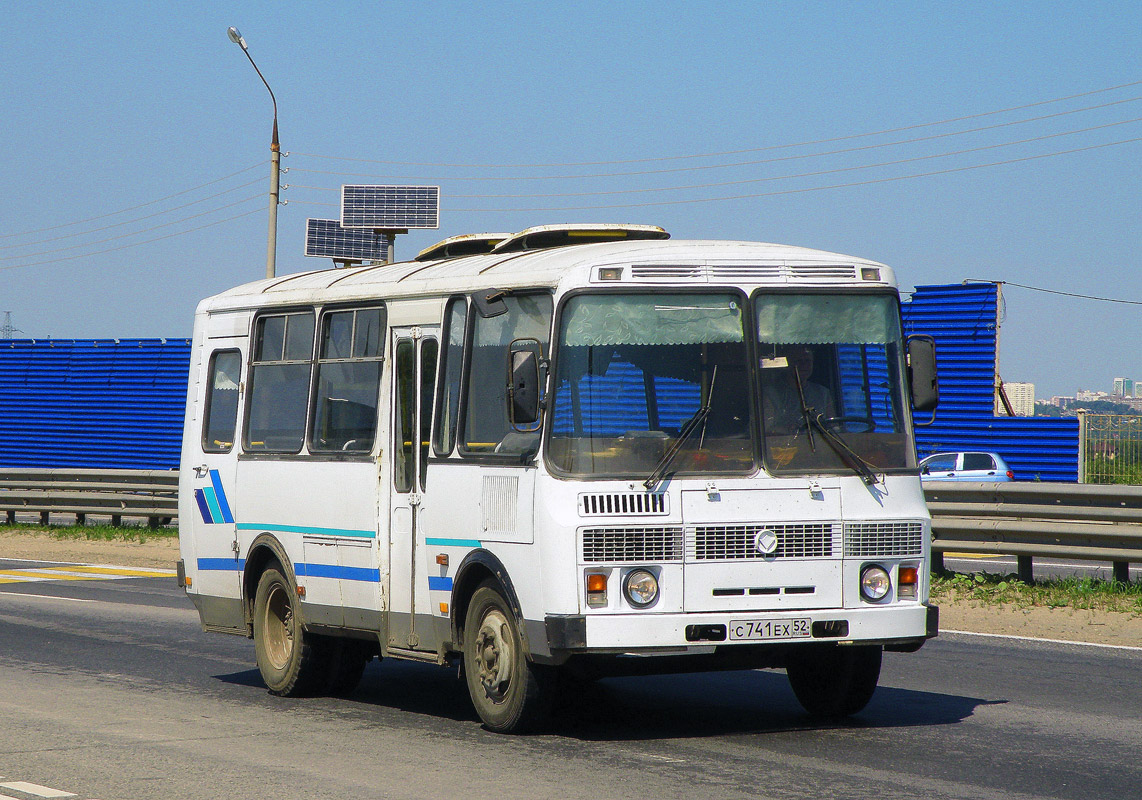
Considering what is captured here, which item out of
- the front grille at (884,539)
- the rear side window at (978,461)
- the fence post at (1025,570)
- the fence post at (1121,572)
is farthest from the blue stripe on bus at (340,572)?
the rear side window at (978,461)

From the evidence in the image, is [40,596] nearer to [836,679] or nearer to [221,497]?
Answer: [221,497]

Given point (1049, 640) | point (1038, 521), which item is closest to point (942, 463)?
point (1038, 521)

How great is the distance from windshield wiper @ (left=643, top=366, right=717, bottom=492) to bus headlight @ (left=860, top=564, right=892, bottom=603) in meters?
1.18

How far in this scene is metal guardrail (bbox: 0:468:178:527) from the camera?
26562mm

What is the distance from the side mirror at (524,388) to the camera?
8.10 meters

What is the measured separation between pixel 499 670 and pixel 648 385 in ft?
5.96

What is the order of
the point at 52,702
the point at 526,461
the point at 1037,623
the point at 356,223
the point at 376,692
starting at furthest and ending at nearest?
1. the point at 356,223
2. the point at 1037,623
3. the point at 376,692
4. the point at 52,702
5. the point at 526,461

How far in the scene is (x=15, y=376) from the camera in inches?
1721

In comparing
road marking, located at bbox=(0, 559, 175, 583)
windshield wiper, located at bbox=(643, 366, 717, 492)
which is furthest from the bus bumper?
road marking, located at bbox=(0, 559, 175, 583)

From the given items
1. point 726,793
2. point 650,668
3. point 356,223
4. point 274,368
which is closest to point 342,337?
point 274,368

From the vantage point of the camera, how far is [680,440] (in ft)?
27.1

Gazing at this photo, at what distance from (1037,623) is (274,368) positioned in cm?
775

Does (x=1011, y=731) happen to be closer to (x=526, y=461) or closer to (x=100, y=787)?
(x=526, y=461)

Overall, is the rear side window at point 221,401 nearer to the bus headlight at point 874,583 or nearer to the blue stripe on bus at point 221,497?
the blue stripe on bus at point 221,497
